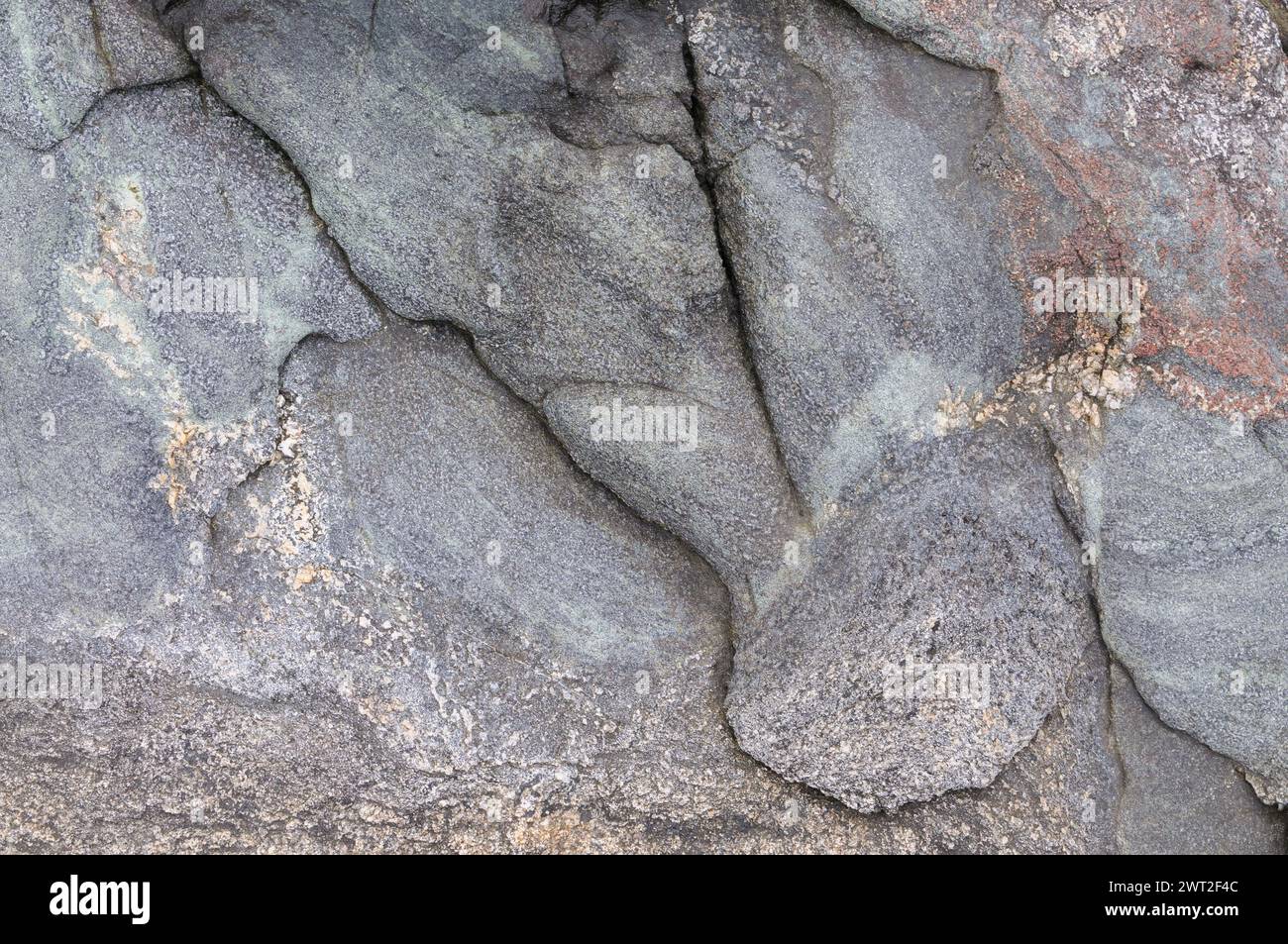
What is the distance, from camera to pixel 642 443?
10.3ft

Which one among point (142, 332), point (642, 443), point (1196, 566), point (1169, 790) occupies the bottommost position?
point (1169, 790)

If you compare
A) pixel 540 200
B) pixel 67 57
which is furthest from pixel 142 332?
pixel 540 200

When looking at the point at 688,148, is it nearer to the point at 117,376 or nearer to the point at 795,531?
the point at 795,531

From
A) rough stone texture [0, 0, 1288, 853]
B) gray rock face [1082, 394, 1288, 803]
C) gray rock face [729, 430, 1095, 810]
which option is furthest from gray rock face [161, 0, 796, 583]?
gray rock face [1082, 394, 1288, 803]

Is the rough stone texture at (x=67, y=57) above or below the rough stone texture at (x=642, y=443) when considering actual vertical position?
above

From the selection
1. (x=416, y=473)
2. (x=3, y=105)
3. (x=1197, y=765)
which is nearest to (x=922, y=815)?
(x=1197, y=765)

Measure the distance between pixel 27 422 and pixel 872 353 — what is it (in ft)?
7.44

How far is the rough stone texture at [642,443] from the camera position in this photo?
9.57ft

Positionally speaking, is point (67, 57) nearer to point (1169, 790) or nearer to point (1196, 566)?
point (1196, 566)

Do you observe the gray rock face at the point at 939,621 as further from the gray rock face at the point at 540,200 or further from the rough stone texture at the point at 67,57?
the rough stone texture at the point at 67,57

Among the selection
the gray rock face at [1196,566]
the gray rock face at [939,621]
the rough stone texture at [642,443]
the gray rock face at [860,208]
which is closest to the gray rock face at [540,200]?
the rough stone texture at [642,443]

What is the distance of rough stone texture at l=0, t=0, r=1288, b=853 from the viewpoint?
2.92m

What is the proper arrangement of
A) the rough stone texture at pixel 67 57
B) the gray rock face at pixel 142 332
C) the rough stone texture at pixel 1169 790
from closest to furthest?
the rough stone texture at pixel 67 57, the gray rock face at pixel 142 332, the rough stone texture at pixel 1169 790

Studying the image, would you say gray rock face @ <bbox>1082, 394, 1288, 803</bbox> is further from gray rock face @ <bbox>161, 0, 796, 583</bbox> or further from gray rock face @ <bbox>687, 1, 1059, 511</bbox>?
gray rock face @ <bbox>161, 0, 796, 583</bbox>
